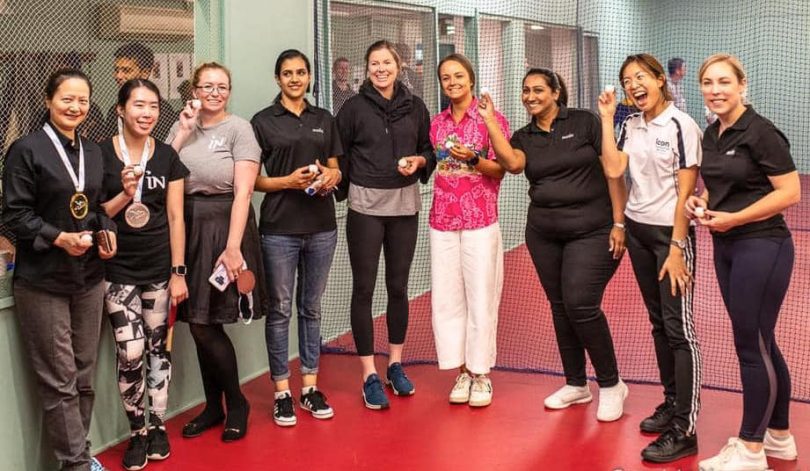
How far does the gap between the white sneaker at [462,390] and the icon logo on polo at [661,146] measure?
56.3 inches

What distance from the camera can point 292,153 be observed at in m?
3.62

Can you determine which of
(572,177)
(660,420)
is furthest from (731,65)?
(660,420)

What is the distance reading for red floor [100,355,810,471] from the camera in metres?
3.33

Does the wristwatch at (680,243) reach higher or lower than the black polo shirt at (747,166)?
lower

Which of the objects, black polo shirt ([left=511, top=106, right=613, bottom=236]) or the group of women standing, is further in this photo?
black polo shirt ([left=511, top=106, right=613, bottom=236])

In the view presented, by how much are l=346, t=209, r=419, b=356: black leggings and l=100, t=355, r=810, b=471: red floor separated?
377mm

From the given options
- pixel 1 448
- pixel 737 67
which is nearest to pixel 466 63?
pixel 737 67

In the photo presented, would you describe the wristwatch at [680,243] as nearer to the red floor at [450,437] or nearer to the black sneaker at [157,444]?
the red floor at [450,437]

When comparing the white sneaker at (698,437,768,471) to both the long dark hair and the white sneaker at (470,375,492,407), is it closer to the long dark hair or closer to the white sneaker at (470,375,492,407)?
the white sneaker at (470,375,492,407)

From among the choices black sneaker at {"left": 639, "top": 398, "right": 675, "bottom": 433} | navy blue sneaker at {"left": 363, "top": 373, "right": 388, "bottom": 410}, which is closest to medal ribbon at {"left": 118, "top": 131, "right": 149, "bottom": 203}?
navy blue sneaker at {"left": 363, "top": 373, "right": 388, "bottom": 410}

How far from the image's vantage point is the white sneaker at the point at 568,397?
391cm

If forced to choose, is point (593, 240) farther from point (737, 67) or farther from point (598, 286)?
point (737, 67)

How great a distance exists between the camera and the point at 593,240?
358cm

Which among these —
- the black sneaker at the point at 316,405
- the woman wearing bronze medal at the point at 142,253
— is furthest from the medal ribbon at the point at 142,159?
the black sneaker at the point at 316,405
